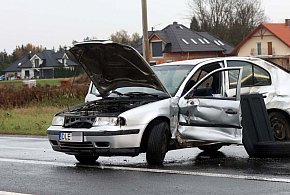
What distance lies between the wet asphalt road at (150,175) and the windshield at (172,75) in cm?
126

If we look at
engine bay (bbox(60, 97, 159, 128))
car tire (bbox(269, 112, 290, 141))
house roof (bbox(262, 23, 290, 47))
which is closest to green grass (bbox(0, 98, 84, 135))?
engine bay (bbox(60, 97, 159, 128))

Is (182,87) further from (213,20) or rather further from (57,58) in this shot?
(57,58)

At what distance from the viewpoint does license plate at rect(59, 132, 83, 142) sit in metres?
10.2

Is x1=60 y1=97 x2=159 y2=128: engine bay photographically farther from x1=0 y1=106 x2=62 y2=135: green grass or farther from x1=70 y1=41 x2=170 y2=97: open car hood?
x1=0 y1=106 x2=62 y2=135: green grass

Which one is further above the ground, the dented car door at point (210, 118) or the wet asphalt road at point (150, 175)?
the dented car door at point (210, 118)

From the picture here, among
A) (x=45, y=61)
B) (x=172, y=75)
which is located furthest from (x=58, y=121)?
(x=45, y=61)

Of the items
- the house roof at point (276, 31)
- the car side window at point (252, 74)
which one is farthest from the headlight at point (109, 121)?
the house roof at point (276, 31)

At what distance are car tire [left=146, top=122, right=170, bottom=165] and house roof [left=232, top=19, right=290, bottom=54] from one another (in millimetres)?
67088

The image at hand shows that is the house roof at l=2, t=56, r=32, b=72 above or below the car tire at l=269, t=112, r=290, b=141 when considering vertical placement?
above

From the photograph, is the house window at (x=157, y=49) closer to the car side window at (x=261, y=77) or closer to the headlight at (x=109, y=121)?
the car side window at (x=261, y=77)

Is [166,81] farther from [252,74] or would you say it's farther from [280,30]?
[280,30]

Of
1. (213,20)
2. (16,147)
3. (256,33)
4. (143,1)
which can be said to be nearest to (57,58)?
(213,20)

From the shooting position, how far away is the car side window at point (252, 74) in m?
11.8

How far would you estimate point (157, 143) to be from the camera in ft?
33.8
